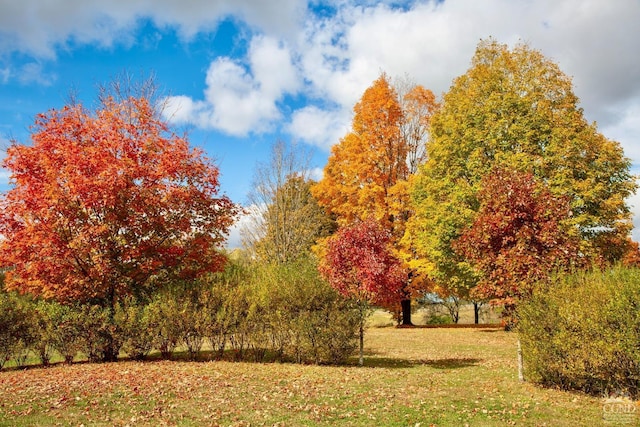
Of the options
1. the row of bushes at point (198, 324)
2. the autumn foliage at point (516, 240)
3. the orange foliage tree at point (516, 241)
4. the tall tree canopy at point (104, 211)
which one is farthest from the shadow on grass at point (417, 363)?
the tall tree canopy at point (104, 211)

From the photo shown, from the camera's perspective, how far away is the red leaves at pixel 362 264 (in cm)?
1270

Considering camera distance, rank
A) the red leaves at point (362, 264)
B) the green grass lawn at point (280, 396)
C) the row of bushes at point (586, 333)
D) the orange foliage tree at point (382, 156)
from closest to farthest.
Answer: the green grass lawn at point (280, 396) < the row of bushes at point (586, 333) < the red leaves at point (362, 264) < the orange foliage tree at point (382, 156)

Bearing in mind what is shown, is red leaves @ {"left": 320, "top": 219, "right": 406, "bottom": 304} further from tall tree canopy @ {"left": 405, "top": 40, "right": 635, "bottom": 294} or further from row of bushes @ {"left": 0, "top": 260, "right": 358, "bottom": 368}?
tall tree canopy @ {"left": 405, "top": 40, "right": 635, "bottom": 294}

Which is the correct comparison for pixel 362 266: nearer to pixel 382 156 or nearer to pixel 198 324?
pixel 198 324

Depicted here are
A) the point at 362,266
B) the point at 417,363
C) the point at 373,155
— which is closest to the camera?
the point at 362,266

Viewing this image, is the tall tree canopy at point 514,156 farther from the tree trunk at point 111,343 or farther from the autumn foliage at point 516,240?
the tree trunk at point 111,343

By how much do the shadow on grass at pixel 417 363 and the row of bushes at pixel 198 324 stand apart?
1.02 m

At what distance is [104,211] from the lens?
13367mm

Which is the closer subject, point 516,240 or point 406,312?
point 516,240

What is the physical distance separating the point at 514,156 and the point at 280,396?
46.6 feet

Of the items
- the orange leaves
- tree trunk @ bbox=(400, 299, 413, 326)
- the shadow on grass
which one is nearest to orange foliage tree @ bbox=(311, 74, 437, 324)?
the orange leaves

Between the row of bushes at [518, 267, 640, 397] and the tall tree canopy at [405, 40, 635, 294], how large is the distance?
8.49 m

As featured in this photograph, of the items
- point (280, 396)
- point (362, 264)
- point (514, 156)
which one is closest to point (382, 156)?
point (514, 156)

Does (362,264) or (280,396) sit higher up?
(362,264)
